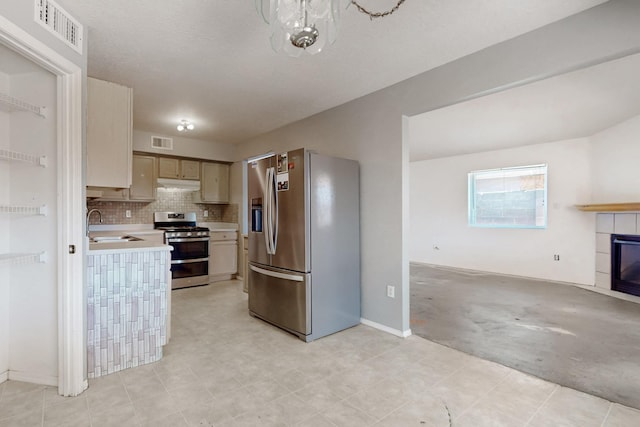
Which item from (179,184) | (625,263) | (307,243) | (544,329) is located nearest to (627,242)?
(625,263)

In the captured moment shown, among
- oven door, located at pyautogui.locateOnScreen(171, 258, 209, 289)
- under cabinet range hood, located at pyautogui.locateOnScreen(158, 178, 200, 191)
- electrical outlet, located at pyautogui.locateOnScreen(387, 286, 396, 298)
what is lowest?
oven door, located at pyautogui.locateOnScreen(171, 258, 209, 289)

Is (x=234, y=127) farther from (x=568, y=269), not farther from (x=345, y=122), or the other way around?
(x=568, y=269)

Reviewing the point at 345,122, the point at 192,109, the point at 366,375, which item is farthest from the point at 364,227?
the point at 192,109

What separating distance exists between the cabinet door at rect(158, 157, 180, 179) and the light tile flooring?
317cm

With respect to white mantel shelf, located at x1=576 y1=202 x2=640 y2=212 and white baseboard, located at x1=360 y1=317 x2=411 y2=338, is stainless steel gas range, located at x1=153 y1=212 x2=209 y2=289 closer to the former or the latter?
white baseboard, located at x1=360 y1=317 x2=411 y2=338

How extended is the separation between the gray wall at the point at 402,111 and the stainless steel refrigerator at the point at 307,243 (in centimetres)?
22

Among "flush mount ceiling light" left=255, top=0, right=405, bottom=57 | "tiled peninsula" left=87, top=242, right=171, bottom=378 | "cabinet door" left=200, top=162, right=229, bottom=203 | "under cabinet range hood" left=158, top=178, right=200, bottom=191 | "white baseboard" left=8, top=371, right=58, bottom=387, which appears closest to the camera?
"flush mount ceiling light" left=255, top=0, right=405, bottom=57

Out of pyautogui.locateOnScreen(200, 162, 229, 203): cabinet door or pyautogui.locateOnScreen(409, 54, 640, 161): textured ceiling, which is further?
pyautogui.locateOnScreen(200, 162, 229, 203): cabinet door

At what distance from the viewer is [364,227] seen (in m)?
3.27

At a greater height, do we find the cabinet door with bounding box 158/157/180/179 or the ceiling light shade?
the ceiling light shade

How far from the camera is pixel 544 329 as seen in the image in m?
3.07

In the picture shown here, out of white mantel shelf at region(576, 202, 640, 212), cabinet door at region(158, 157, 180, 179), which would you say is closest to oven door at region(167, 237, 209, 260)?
cabinet door at region(158, 157, 180, 179)

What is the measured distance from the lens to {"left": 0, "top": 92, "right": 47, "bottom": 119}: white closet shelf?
178 centimetres

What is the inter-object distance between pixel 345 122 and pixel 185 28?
188cm
